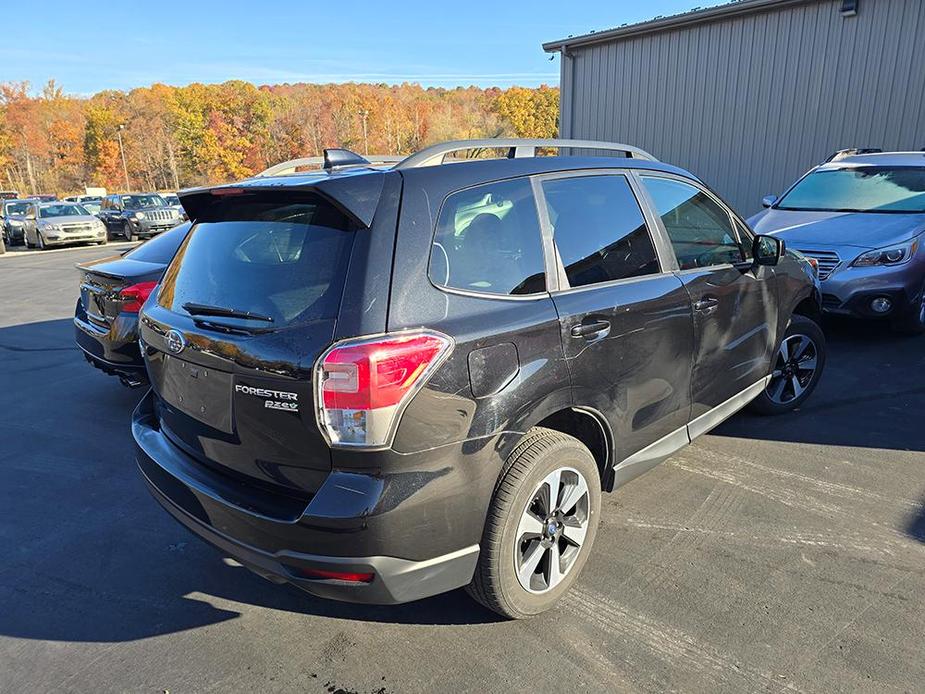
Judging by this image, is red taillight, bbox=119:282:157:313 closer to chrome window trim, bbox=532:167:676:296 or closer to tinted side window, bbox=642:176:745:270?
chrome window trim, bbox=532:167:676:296

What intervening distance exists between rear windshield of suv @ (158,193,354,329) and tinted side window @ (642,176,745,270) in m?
1.79

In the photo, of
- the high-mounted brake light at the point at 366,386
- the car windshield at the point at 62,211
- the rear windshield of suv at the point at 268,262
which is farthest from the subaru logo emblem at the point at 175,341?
the car windshield at the point at 62,211

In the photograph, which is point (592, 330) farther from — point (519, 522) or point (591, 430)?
point (519, 522)

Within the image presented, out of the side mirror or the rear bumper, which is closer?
the rear bumper

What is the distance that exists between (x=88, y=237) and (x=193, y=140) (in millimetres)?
74012

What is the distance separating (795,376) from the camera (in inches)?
181

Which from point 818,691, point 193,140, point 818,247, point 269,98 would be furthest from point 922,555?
point 269,98

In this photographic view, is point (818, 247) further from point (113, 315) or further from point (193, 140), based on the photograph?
point (193, 140)

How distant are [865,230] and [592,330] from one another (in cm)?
539

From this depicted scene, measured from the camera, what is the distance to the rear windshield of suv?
2.14m

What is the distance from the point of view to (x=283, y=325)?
213cm

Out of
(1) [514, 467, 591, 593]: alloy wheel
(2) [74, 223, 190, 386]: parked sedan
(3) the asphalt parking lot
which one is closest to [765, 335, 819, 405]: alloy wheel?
(3) the asphalt parking lot

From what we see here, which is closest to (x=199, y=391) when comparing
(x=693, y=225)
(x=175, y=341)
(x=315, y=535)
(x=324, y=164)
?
(x=175, y=341)

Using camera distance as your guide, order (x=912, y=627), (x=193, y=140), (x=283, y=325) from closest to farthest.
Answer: (x=283, y=325) < (x=912, y=627) < (x=193, y=140)
